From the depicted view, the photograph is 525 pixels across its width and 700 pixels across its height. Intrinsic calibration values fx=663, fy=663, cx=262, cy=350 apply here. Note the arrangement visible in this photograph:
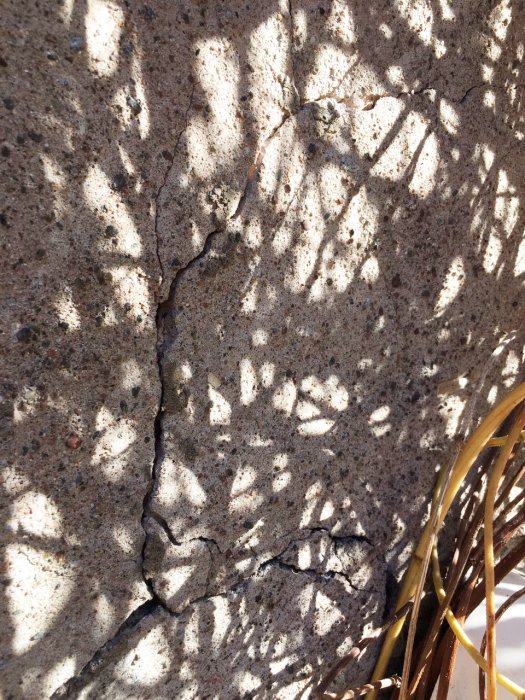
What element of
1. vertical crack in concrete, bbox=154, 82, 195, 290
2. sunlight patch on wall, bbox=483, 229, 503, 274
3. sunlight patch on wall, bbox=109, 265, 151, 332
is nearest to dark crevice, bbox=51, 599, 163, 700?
sunlight patch on wall, bbox=109, 265, 151, 332

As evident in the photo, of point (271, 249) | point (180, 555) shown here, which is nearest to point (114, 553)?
point (180, 555)

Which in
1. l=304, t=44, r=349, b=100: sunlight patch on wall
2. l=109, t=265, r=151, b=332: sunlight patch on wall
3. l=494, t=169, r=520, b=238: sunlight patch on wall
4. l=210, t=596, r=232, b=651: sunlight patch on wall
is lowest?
l=210, t=596, r=232, b=651: sunlight patch on wall

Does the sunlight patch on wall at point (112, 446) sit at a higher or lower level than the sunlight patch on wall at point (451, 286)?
lower

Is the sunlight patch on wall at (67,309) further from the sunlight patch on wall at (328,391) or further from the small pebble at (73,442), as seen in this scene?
the sunlight patch on wall at (328,391)

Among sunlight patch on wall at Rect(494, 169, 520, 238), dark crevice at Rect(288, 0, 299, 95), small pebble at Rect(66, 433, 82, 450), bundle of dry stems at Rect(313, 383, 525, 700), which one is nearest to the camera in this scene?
small pebble at Rect(66, 433, 82, 450)

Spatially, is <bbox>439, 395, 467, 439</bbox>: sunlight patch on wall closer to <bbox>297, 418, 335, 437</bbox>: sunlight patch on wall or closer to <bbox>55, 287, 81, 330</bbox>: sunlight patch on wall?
<bbox>297, 418, 335, 437</bbox>: sunlight patch on wall

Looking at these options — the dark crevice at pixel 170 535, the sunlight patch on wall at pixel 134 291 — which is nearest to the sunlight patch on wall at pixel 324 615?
the dark crevice at pixel 170 535

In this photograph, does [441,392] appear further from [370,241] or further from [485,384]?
[370,241]

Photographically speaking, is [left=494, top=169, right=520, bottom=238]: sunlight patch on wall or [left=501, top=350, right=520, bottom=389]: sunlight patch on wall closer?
[left=494, top=169, right=520, bottom=238]: sunlight patch on wall
